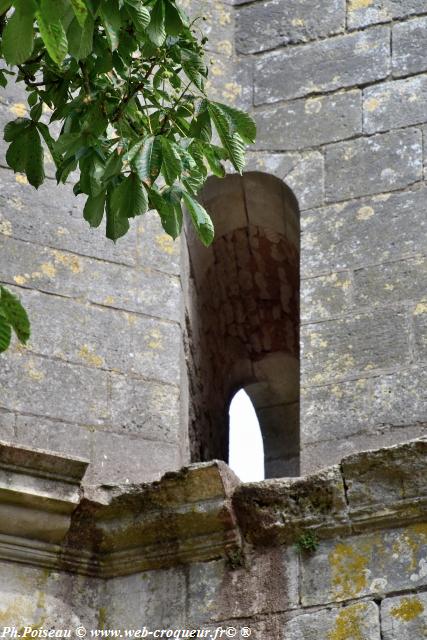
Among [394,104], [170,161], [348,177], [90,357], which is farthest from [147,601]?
[394,104]

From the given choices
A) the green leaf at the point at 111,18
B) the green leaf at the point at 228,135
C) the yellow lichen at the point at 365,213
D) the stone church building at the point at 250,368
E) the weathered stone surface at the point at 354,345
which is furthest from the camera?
the yellow lichen at the point at 365,213

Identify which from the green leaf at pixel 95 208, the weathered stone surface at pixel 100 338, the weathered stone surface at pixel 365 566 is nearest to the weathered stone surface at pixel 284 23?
the weathered stone surface at pixel 100 338

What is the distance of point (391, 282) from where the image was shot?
6457mm

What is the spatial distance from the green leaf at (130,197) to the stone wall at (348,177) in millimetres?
1473

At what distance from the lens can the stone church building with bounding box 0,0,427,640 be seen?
18.7 feet

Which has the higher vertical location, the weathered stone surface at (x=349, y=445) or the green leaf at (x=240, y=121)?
the green leaf at (x=240, y=121)

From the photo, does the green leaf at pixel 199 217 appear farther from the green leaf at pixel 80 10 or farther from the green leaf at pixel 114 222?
the green leaf at pixel 80 10

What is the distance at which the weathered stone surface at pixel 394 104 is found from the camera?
688 cm

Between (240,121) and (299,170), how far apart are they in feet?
5.45

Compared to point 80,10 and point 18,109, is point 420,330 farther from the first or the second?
point 80,10

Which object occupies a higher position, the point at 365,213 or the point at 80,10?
the point at 365,213

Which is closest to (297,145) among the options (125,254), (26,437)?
(125,254)

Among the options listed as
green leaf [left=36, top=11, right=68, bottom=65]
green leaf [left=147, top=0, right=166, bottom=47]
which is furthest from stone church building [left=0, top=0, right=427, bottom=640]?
green leaf [left=36, top=11, right=68, bottom=65]

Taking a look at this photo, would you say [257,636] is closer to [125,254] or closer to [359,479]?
[359,479]
